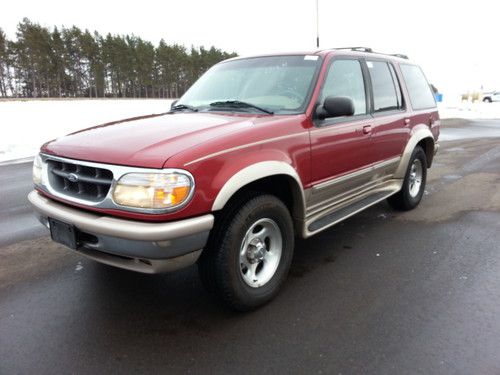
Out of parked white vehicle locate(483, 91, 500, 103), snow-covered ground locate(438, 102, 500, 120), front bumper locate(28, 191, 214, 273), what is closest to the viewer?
front bumper locate(28, 191, 214, 273)

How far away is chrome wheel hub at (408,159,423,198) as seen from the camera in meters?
5.67

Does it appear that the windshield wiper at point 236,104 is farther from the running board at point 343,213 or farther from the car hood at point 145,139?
the running board at point 343,213

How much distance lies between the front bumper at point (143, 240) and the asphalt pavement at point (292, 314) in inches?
22.2

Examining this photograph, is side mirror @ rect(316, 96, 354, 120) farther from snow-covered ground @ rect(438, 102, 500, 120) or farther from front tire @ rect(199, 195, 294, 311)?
snow-covered ground @ rect(438, 102, 500, 120)

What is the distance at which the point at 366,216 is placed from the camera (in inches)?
217

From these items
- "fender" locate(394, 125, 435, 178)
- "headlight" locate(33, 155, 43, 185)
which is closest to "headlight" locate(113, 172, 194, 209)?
"headlight" locate(33, 155, 43, 185)

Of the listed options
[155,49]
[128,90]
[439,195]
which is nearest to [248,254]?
[439,195]

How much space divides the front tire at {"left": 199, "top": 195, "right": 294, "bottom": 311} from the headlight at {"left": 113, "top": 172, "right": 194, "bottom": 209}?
0.44m

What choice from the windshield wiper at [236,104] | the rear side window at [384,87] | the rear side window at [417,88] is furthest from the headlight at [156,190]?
the rear side window at [417,88]

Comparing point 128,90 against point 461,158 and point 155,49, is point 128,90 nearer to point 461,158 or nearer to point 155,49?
point 155,49

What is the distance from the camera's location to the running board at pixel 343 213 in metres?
3.69

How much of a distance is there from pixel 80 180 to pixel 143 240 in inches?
28.0

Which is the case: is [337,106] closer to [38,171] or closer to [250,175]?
[250,175]

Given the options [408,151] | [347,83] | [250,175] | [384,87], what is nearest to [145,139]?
[250,175]
